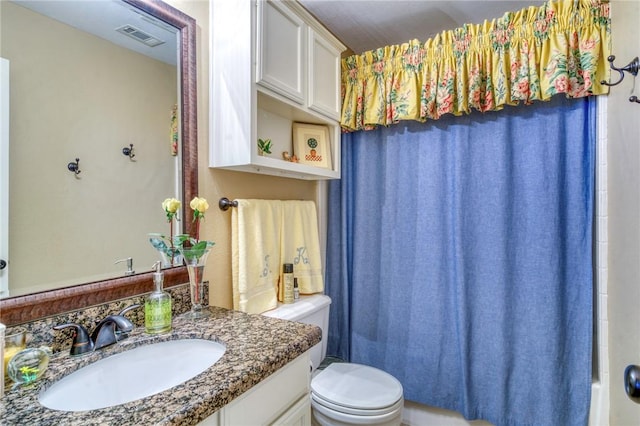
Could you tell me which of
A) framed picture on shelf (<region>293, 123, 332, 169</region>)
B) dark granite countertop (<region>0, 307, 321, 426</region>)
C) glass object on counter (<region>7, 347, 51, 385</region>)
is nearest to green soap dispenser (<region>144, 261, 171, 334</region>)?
dark granite countertop (<region>0, 307, 321, 426</region>)

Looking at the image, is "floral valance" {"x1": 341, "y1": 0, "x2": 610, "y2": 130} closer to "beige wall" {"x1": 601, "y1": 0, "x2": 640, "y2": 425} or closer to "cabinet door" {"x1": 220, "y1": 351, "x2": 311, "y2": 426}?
"beige wall" {"x1": 601, "y1": 0, "x2": 640, "y2": 425}

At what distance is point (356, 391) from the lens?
1.33m

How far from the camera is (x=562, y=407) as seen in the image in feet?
4.54

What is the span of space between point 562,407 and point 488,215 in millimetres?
910

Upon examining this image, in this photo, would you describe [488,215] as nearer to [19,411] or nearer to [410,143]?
[410,143]

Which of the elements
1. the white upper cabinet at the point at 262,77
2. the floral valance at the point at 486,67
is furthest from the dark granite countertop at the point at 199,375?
the floral valance at the point at 486,67

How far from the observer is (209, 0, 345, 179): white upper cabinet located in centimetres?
116

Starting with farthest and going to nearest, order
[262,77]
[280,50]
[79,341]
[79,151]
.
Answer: [280,50] → [262,77] → [79,151] → [79,341]

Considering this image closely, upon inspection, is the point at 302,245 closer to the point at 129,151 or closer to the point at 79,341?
the point at 129,151

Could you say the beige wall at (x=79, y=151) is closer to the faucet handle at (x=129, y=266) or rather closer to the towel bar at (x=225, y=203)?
the faucet handle at (x=129, y=266)

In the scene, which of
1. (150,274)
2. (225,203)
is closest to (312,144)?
(225,203)

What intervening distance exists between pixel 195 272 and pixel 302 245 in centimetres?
67

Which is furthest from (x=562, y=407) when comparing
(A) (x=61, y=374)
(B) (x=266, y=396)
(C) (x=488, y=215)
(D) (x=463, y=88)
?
(A) (x=61, y=374)

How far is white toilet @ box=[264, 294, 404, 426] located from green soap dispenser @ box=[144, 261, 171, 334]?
490mm
